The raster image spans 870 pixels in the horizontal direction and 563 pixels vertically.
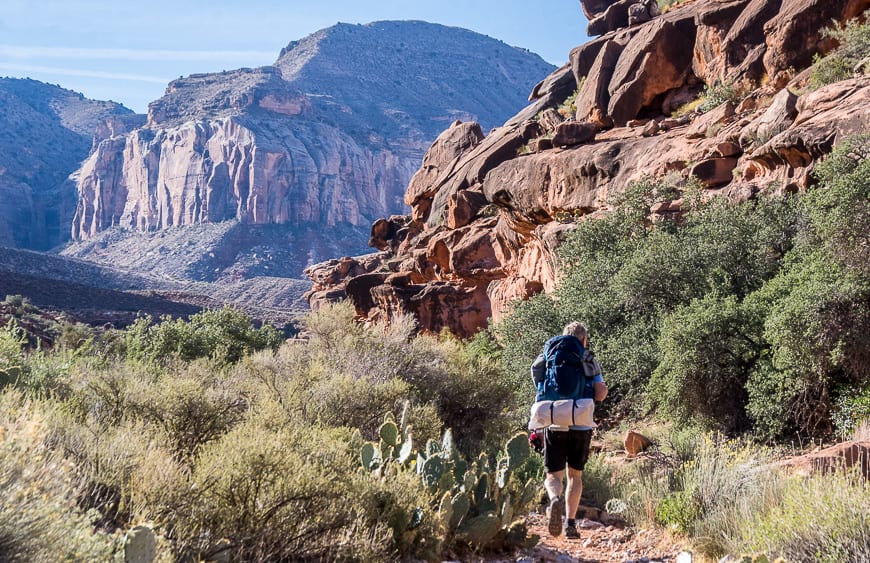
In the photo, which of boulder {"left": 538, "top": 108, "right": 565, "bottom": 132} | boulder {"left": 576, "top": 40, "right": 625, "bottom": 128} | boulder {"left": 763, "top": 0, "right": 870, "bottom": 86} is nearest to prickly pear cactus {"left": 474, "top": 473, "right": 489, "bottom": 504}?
boulder {"left": 763, "top": 0, "right": 870, "bottom": 86}

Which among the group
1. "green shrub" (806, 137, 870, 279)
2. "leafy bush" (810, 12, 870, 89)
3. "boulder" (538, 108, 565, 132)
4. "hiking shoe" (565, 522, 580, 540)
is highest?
"boulder" (538, 108, 565, 132)

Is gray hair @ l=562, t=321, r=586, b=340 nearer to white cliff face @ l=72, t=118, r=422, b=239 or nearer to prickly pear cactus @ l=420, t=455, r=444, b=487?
prickly pear cactus @ l=420, t=455, r=444, b=487

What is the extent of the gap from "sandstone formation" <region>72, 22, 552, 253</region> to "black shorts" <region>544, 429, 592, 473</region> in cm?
9633

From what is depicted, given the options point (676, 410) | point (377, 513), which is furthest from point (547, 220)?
point (377, 513)

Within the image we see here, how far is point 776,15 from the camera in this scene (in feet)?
70.3

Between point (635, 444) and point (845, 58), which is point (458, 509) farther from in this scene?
point (845, 58)

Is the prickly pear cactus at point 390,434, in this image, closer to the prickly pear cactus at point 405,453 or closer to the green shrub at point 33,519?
the prickly pear cactus at point 405,453

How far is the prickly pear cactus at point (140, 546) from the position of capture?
10.0 ft

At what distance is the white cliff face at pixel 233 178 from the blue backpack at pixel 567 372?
108967 mm

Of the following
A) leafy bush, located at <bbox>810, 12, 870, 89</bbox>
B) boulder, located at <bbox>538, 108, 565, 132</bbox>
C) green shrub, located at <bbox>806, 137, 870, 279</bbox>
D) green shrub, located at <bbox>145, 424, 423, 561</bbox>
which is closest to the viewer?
green shrub, located at <bbox>145, 424, 423, 561</bbox>

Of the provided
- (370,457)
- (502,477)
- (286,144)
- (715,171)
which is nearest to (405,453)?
(370,457)

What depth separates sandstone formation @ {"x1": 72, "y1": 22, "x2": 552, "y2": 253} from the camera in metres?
115

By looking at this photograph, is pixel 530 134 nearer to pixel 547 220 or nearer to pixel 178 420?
pixel 547 220

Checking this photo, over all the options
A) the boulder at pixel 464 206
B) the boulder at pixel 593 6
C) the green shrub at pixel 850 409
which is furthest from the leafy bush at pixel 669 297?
the boulder at pixel 593 6
